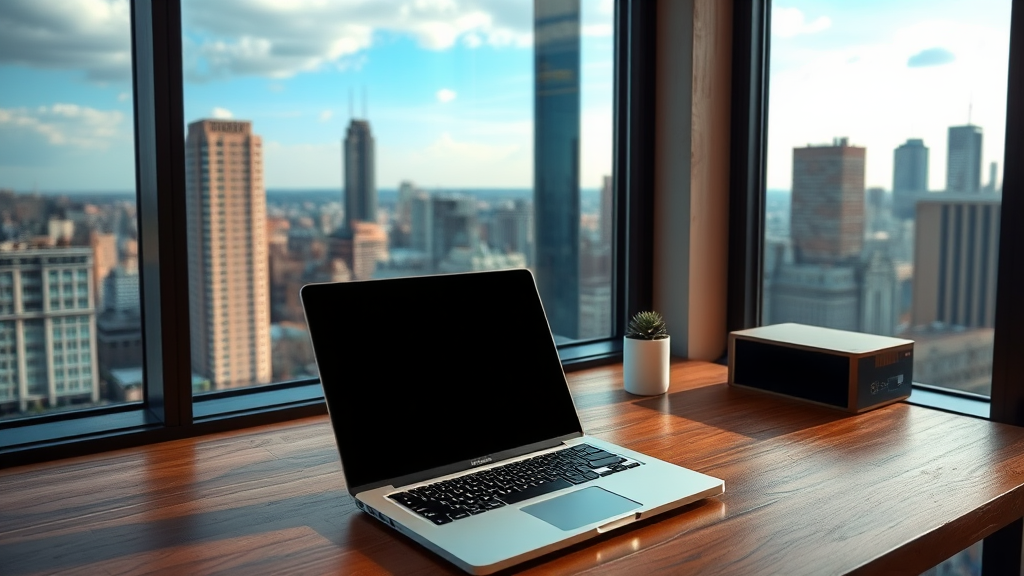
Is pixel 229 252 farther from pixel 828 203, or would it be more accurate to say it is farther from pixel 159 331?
pixel 828 203

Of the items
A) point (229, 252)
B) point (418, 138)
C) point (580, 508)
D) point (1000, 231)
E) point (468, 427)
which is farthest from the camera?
point (418, 138)

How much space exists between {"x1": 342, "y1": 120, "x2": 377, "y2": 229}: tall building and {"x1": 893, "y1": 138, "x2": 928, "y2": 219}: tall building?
1286 mm

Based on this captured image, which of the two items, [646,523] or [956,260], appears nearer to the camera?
[646,523]

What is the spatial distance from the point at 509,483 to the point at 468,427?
0.12 m

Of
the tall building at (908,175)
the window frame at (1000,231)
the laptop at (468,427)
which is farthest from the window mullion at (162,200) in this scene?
the tall building at (908,175)

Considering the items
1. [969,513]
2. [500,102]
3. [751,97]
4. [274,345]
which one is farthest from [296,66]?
[969,513]

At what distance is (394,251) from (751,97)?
3.27 feet

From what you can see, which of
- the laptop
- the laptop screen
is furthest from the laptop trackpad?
the laptop screen

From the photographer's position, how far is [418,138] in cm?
242

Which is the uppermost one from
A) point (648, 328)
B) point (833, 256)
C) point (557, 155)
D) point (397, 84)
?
point (397, 84)

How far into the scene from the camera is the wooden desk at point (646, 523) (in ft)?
3.14

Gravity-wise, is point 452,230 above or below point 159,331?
above

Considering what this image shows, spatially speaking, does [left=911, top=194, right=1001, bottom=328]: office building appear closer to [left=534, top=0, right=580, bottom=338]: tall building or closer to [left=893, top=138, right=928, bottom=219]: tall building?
[left=893, top=138, right=928, bottom=219]: tall building

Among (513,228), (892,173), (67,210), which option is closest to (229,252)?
(67,210)
